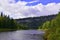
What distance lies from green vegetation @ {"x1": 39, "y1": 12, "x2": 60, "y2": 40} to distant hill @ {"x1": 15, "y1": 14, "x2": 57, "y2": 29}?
0.13 meters

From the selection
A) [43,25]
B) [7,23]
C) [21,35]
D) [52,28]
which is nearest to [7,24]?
[7,23]

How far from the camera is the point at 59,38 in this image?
4906 millimetres

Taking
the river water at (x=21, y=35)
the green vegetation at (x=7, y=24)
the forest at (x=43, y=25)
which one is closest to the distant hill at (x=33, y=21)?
the forest at (x=43, y=25)

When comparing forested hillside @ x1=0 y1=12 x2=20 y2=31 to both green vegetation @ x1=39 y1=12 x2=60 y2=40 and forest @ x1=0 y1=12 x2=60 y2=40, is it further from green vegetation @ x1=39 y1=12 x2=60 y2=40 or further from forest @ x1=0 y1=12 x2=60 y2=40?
green vegetation @ x1=39 y1=12 x2=60 y2=40

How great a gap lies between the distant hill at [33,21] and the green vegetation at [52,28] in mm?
129

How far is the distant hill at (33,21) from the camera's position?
19.6 ft

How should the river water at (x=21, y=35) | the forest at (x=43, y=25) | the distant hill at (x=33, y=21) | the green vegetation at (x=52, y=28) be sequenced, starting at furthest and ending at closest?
the river water at (x=21, y=35), the distant hill at (x=33, y=21), the forest at (x=43, y=25), the green vegetation at (x=52, y=28)

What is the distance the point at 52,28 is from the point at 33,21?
2.17ft

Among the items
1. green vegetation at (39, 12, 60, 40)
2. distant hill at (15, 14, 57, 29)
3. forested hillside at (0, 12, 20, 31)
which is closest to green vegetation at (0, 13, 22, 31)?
forested hillside at (0, 12, 20, 31)

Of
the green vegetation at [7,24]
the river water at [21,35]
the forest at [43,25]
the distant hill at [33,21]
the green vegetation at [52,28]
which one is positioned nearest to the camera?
the green vegetation at [52,28]

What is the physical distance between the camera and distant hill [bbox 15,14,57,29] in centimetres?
596

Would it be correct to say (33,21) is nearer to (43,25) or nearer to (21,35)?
(43,25)

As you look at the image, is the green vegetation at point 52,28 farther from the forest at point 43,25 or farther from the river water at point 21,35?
the river water at point 21,35

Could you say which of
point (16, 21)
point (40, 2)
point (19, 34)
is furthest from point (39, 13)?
point (19, 34)
